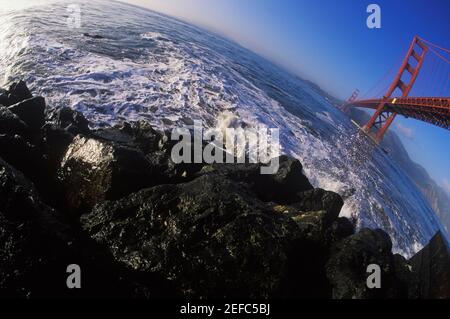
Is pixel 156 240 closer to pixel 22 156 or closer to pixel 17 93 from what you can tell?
pixel 22 156

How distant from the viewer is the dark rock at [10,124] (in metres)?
4.47

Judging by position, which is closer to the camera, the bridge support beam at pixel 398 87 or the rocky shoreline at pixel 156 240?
the rocky shoreline at pixel 156 240

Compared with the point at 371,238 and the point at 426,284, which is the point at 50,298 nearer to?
the point at 371,238

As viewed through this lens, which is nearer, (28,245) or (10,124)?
(28,245)

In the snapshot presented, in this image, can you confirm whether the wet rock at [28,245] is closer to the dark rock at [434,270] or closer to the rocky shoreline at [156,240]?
the rocky shoreline at [156,240]

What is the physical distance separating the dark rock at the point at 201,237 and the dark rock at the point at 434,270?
160 cm

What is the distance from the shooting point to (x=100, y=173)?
12.4ft

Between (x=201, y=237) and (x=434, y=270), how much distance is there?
278 cm

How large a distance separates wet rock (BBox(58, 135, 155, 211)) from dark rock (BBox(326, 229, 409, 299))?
8.00ft

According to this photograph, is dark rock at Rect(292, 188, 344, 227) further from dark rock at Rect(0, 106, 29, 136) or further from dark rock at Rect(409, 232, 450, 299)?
dark rock at Rect(0, 106, 29, 136)

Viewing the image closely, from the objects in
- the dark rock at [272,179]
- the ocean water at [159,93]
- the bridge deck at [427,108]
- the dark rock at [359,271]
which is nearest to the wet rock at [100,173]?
the dark rock at [272,179]

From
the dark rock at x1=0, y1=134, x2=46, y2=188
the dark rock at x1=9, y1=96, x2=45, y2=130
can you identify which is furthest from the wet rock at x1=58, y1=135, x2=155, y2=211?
the dark rock at x1=9, y1=96, x2=45, y2=130

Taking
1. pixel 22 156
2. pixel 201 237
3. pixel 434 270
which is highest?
pixel 434 270

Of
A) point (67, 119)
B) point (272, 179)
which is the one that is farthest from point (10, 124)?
point (272, 179)
